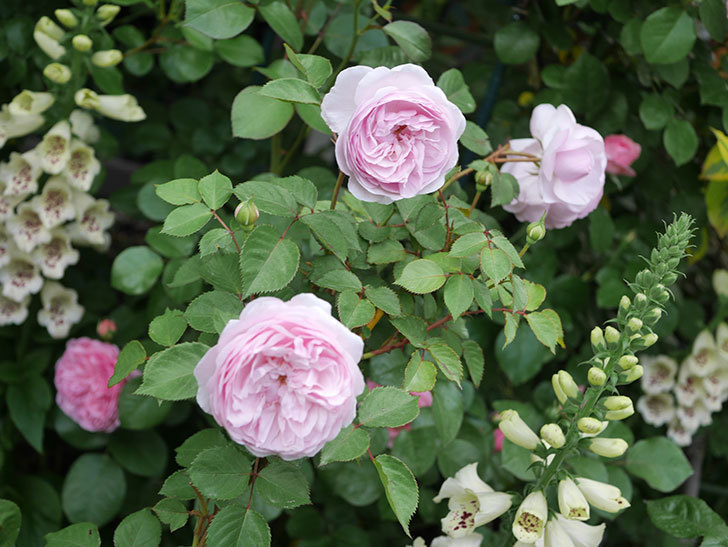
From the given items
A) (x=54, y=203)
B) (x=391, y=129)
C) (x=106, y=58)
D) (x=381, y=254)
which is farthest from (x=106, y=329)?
(x=391, y=129)

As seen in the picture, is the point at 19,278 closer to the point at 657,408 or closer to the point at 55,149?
the point at 55,149

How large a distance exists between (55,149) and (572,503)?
1.00 meters

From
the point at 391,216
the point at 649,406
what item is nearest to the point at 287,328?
the point at 391,216

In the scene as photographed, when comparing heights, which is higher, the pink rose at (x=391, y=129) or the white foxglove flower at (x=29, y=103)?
the pink rose at (x=391, y=129)

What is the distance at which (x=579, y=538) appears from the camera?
32.9 inches

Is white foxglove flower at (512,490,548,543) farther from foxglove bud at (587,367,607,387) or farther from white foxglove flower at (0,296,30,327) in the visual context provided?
white foxglove flower at (0,296,30,327)

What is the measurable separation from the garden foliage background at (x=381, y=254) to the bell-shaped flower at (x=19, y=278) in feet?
0.43

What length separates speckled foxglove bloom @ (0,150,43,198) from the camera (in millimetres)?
1215

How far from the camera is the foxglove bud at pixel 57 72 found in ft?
3.78

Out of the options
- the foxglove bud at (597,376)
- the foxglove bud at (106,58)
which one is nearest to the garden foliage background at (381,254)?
Answer: the foxglove bud at (106,58)

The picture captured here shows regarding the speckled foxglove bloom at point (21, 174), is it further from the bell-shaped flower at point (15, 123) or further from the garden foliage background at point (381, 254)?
the garden foliage background at point (381, 254)

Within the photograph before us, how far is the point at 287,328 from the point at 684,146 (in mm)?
965

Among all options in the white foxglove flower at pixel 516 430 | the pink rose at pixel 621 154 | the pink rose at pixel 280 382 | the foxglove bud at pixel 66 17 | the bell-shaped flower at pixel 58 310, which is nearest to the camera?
the pink rose at pixel 280 382

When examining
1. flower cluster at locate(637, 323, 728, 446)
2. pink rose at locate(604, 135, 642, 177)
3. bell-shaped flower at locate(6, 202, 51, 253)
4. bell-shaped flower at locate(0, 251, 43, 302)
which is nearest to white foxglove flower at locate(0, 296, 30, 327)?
bell-shaped flower at locate(0, 251, 43, 302)
